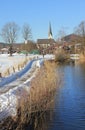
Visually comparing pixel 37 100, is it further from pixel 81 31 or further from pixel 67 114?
pixel 81 31

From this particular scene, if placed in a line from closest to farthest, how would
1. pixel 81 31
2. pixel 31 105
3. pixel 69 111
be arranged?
pixel 31 105
pixel 69 111
pixel 81 31

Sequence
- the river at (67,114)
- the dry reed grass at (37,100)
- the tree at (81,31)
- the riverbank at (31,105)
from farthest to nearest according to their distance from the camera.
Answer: the tree at (81,31), the river at (67,114), the dry reed grass at (37,100), the riverbank at (31,105)

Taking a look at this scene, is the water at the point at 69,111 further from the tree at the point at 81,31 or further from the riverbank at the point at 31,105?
the tree at the point at 81,31

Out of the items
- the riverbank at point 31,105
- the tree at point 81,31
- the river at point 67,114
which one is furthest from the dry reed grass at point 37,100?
the tree at point 81,31

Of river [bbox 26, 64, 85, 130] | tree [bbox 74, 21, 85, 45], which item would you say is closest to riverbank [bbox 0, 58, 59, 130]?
river [bbox 26, 64, 85, 130]

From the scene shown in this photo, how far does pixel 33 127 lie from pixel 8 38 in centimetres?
8568

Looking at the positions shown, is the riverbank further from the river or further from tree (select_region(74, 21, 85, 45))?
tree (select_region(74, 21, 85, 45))

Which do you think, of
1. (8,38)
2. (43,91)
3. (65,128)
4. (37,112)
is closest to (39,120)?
(37,112)

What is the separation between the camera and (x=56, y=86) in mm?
22312

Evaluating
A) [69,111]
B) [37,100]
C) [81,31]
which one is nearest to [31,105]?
[37,100]

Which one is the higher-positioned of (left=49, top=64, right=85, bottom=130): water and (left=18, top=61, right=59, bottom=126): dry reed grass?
(left=18, top=61, right=59, bottom=126): dry reed grass

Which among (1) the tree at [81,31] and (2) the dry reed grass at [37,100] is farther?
(1) the tree at [81,31]

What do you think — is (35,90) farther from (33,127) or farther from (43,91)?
(33,127)

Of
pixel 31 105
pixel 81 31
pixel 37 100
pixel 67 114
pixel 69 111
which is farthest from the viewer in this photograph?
pixel 81 31
